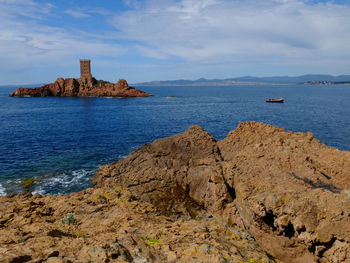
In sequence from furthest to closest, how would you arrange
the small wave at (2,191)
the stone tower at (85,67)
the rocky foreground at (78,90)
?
1. the stone tower at (85,67)
2. the rocky foreground at (78,90)
3. the small wave at (2,191)

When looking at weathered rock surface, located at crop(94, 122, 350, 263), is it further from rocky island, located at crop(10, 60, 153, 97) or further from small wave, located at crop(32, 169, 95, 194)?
rocky island, located at crop(10, 60, 153, 97)

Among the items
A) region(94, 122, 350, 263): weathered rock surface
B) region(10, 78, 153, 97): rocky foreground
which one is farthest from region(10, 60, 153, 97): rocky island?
region(94, 122, 350, 263): weathered rock surface

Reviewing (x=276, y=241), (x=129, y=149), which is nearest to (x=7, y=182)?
(x=129, y=149)

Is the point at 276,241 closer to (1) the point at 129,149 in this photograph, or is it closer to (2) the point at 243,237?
(2) the point at 243,237

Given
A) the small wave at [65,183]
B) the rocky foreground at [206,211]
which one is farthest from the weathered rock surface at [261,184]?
the small wave at [65,183]

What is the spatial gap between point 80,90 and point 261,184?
589ft

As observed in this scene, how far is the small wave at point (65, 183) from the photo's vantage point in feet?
93.2

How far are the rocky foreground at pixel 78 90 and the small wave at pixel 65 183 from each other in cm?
14147

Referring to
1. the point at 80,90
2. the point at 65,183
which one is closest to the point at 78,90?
the point at 80,90

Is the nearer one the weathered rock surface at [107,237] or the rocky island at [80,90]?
the weathered rock surface at [107,237]

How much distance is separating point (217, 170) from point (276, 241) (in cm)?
707

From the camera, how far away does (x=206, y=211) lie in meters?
19.3

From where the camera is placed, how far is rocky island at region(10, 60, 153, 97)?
6811 inches

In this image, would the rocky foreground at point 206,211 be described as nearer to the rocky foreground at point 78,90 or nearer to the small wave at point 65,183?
the small wave at point 65,183
